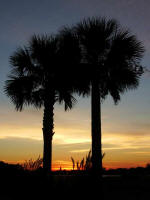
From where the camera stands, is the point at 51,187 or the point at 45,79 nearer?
the point at 51,187

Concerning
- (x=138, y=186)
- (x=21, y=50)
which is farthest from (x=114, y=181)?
(x=21, y=50)

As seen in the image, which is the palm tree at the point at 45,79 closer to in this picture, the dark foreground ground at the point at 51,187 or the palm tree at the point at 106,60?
the palm tree at the point at 106,60

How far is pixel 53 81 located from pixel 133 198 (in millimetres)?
8713

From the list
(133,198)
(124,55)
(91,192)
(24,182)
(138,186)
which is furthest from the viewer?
(124,55)

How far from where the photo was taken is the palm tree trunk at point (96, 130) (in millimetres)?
13086

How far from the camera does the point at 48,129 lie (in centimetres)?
1519

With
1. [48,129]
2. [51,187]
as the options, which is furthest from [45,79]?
[51,187]

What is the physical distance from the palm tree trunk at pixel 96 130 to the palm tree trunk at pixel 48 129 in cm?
259

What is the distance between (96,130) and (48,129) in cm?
288

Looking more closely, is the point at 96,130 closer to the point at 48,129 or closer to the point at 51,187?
the point at 48,129

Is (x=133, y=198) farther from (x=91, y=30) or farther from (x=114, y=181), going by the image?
(x=91, y=30)

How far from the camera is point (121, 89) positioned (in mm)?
14805

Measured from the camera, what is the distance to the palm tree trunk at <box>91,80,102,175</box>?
13086mm

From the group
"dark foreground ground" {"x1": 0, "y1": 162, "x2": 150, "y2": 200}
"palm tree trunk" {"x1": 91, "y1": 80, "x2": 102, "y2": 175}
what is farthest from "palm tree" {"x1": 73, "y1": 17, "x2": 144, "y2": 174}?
"dark foreground ground" {"x1": 0, "y1": 162, "x2": 150, "y2": 200}
